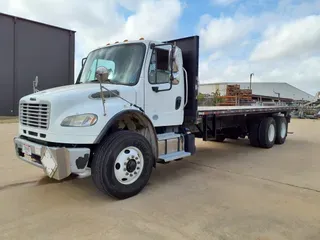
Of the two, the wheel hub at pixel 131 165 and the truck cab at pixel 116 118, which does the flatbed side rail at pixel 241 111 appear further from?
the wheel hub at pixel 131 165

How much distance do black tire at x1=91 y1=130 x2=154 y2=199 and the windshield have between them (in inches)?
38.2

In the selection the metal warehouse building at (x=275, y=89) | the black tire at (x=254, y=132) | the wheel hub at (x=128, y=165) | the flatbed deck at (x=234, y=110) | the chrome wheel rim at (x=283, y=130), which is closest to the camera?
the wheel hub at (x=128, y=165)

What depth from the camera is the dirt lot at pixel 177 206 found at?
317 centimetres

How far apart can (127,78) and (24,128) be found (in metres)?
1.81

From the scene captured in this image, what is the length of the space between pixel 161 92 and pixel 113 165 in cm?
165

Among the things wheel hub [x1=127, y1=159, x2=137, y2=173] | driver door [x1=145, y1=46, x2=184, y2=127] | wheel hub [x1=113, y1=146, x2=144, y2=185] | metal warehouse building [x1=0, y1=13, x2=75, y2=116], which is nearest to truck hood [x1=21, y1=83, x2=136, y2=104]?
driver door [x1=145, y1=46, x2=184, y2=127]

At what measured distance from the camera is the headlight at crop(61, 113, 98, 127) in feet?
12.5

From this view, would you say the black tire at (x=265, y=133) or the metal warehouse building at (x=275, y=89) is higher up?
the metal warehouse building at (x=275, y=89)

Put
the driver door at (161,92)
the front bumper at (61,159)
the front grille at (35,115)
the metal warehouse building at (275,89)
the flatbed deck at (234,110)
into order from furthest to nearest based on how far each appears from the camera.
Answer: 1. the metal warehouse building at (275,89)
2. the flatbed deck at (234,110)
3. the driver door at (161,92)
4. the front grille at (35,115)
5. the front bumper at (61,159)

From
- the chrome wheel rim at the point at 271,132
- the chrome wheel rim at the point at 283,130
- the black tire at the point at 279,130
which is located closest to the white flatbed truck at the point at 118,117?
the chrome wheel rim at the point at 271,132

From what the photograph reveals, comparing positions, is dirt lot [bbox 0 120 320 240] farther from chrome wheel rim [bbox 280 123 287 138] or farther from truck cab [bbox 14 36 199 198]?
chrome wheel rim [bbox 280 123 287 138]

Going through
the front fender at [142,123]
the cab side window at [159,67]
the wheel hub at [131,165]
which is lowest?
the wheel hub at [131,165]

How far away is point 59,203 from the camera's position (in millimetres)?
4020

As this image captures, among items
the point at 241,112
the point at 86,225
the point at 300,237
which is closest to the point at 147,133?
the point at 86,225
